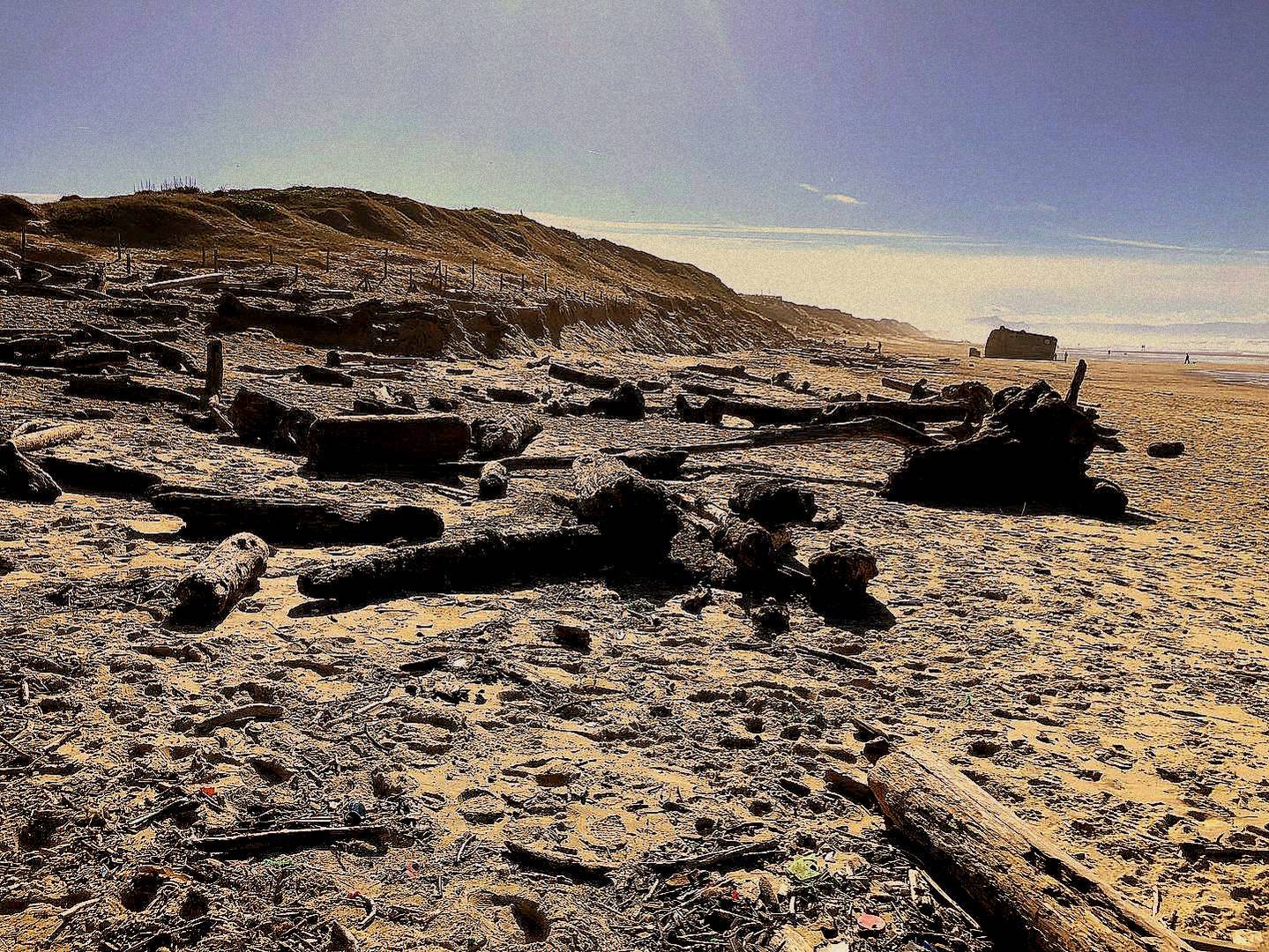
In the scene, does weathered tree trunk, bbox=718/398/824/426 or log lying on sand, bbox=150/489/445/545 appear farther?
weathered tree trunk, bbox=718/398/824/426

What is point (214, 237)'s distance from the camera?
37.6 m

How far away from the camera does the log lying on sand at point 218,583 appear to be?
493cm

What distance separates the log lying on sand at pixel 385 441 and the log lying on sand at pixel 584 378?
10178mm

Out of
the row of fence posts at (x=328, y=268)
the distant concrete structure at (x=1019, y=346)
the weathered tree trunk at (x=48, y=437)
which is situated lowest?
the weathered tree trunk at (x=48, y=437)

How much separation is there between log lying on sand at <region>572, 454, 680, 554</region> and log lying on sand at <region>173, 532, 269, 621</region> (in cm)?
271

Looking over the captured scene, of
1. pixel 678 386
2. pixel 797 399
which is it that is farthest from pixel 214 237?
pixel 797 399

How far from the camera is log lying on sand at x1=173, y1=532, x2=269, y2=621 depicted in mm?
4934

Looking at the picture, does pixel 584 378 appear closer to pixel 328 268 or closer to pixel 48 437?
pixel 48 437

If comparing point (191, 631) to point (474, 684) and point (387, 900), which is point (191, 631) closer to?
point (474, 684)

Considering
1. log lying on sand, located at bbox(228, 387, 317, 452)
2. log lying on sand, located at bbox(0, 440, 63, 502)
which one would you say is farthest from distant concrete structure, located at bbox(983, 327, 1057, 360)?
log lying on sand, located at bbox(0, 440, 63, 502)

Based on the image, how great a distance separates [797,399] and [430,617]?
57.3 feet

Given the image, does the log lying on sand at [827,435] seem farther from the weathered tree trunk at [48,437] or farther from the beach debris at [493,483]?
the weathered tree trunk at [48,437]

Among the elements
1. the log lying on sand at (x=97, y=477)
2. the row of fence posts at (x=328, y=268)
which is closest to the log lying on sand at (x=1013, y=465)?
the log lying on sand at (x=97, y=477)

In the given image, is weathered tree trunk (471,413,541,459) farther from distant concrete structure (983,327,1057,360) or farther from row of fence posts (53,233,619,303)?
distant concrete structure (983,327,1057,360)
